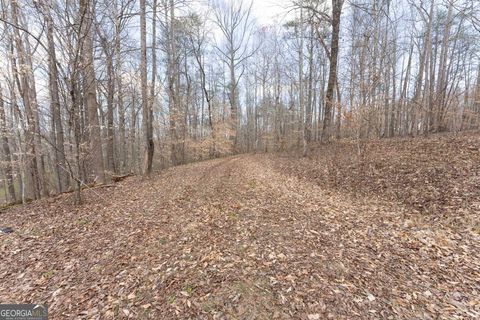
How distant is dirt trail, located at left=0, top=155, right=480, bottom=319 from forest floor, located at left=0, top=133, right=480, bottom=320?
2 centimetres

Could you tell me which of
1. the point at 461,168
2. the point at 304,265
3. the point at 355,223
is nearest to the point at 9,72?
the point at 304,265

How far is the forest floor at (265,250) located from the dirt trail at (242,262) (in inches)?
0.8

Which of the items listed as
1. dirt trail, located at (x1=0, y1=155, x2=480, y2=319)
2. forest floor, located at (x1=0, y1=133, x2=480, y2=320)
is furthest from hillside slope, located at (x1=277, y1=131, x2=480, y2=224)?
dirt trail, located at (x1=0, y1=155, x2=480, y2=319)

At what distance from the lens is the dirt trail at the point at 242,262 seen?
103 inches

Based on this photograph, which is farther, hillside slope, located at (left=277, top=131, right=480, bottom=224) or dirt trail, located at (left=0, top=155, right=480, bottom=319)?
hillside slope, located at (left=277, top=131, right=480, bottom=224)

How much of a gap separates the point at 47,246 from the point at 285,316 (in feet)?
16.4

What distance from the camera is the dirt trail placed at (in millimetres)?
2620

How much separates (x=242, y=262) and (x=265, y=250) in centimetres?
52

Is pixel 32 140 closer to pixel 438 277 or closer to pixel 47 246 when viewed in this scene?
pixel 47 246

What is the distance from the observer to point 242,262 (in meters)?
3.41

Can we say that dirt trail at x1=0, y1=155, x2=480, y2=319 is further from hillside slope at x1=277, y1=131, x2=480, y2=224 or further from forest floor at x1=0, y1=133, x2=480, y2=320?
hillside slope at x1=277, y1=131, x2=480, y2=224

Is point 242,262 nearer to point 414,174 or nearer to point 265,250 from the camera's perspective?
point 265,250

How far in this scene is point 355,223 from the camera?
4758 millimetres

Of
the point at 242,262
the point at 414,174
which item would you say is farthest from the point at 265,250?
the point at 414,174
